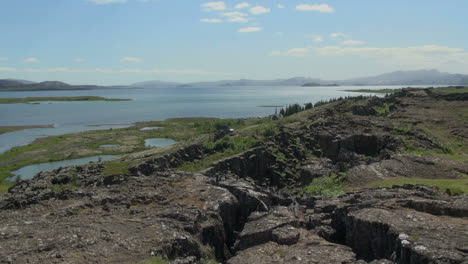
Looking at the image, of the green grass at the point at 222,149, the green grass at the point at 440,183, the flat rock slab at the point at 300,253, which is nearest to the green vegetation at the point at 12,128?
the green grass at the point at 222,149

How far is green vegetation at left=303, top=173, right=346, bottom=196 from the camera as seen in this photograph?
32.0 metres

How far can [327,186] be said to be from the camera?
3431cm

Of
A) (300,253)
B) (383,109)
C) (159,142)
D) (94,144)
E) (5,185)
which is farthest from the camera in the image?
(159,142)

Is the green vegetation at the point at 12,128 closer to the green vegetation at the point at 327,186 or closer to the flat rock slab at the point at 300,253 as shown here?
the green vegetation at the point at 327,186

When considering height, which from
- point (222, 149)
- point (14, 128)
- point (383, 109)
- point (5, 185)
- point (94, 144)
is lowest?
point (5, 185)

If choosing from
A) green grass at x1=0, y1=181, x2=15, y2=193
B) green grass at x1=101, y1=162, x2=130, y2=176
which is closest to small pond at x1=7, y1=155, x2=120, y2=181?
green grass at x1=0, y1=181, x2=15, y2=193

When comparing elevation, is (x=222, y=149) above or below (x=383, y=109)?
below

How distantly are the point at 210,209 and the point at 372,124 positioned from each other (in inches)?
1505

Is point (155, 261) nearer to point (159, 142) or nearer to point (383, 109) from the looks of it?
point (383, 109)

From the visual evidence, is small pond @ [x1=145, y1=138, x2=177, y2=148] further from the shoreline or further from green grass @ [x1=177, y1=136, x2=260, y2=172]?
the shoreline

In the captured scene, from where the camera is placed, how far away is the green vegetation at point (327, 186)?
32.0 meters

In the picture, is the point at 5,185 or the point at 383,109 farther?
the point at 383,109

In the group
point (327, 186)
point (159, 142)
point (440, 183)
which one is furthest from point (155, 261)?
point (159, 142)

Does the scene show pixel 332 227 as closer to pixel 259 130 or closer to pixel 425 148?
pixel 425 148
